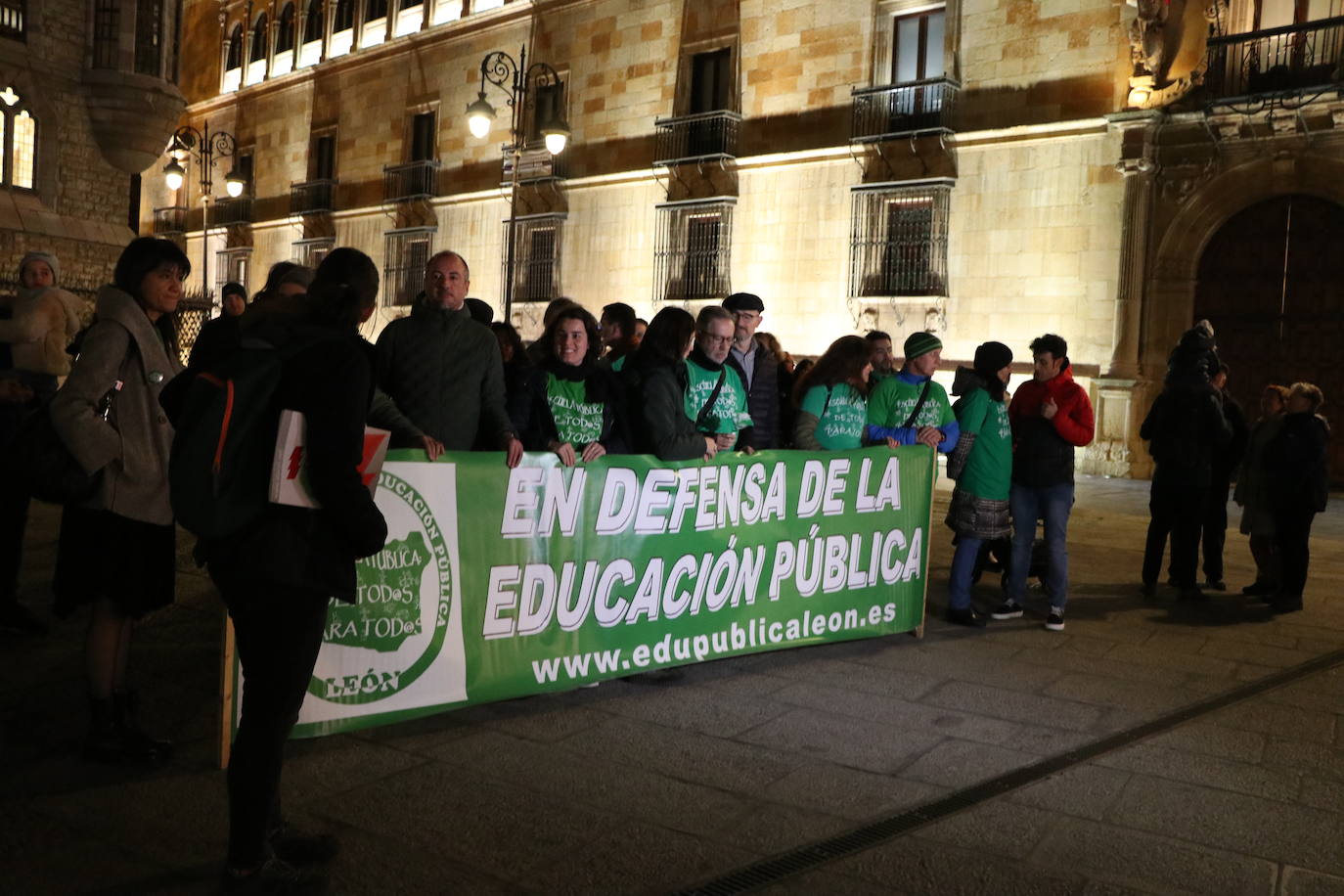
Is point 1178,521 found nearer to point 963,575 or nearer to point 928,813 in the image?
point 963,575

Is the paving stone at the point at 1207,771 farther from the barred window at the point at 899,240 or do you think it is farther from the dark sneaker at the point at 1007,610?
the barred window at the point at 899,240

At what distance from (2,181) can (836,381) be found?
58.7ft

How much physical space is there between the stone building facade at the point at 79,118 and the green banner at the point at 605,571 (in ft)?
55.6

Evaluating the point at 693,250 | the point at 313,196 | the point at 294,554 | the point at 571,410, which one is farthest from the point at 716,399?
the point at 313,196

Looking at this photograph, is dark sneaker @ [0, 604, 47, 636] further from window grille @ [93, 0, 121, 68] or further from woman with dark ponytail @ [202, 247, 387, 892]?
window grille @ [93, 0, 121, 68]

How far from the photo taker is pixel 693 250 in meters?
23.5

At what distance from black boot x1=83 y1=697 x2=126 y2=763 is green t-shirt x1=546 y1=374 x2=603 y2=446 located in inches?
90.5

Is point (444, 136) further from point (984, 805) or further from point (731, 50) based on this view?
point (984, 805)

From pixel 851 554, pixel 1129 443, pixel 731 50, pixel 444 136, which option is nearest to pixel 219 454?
pixel 851 554

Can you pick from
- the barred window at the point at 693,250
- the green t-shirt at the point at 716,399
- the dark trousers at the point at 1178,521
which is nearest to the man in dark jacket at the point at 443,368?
the green t-shirt at the point at 716,399

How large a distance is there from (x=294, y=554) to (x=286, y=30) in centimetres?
3631

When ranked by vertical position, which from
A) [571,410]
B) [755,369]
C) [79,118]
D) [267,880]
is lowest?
[267,880]

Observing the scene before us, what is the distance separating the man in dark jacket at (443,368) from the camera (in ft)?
17.4

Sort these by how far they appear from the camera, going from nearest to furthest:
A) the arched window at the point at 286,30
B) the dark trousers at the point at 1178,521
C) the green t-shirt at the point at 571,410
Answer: the green t-shirt at the point at 571,410 → the dark trousers at the point at 1178,521 → the arched window at the point at 286,30
